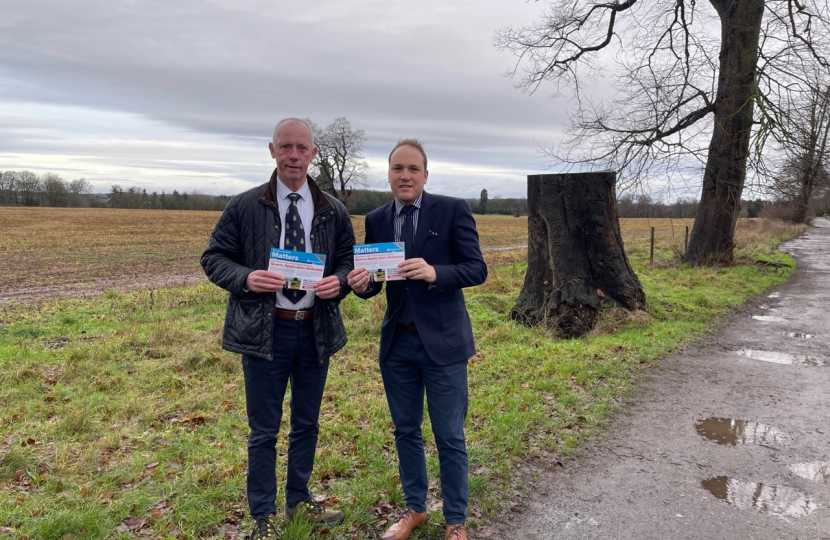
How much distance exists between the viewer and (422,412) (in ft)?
10.8

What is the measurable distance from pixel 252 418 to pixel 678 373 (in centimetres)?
535

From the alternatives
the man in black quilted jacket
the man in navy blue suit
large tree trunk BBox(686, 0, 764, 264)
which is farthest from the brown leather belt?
large tree trunk BBox(686, 0, 764, 264)

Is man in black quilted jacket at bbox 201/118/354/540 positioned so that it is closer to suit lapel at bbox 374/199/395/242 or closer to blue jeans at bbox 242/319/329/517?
blue jeans at bbox 242/319/329/517

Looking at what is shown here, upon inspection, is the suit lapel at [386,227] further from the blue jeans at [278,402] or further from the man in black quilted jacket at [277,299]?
the blue jeans at [278,402]

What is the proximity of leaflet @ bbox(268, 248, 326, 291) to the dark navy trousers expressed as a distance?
2.00 ft

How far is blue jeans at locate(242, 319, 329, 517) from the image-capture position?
3137 millimetres

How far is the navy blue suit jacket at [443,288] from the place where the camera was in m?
3.13

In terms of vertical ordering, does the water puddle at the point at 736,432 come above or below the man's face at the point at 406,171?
below

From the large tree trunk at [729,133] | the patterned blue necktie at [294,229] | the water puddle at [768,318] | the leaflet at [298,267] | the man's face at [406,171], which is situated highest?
the large tree trunk at [729,133]

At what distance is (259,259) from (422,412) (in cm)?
134

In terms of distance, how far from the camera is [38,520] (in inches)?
132

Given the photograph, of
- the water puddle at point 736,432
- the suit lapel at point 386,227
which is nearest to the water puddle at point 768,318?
the water puddle at point 736,432

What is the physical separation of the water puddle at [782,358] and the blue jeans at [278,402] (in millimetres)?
6491

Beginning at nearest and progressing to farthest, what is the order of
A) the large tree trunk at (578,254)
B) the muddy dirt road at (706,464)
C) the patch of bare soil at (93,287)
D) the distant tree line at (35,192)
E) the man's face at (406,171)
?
1. the man's face at (406,171)
2. the muddy dirt road at (706,464)
3. the large tree trunk at (578,254)
4. the patch of bare soil at (93,287)
5. the distant tree line at (35,192)
